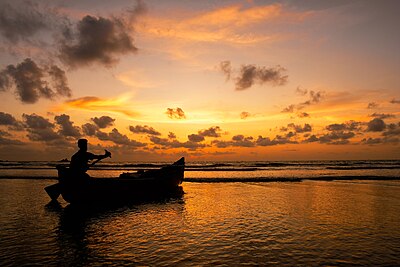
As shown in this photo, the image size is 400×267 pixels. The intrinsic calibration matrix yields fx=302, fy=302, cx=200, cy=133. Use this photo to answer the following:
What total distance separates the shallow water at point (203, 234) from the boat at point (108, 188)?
36.9 inches

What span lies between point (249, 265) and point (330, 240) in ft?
11.6

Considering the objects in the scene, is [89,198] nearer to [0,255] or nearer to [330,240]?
[0,255]

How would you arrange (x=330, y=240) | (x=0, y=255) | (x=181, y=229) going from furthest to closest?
1. (x=181, y=229)
2. (x=330, y=240)
3. (x=0, y=255)

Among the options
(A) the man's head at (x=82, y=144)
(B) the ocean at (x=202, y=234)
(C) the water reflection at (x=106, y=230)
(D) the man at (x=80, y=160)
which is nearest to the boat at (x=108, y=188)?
(D) the man at (x=80, y=160)

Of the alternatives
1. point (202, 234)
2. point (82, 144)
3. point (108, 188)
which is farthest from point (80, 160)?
point (202, 234)

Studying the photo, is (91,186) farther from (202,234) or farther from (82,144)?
(202,234)

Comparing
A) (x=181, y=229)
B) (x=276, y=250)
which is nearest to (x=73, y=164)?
(x=181, y=229)

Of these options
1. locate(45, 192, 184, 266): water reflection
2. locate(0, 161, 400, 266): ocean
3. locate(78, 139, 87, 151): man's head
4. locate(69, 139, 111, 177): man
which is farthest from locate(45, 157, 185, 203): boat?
locate(78, 139, 87, 151): man's head

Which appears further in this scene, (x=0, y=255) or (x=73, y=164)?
(x=73, y=164)

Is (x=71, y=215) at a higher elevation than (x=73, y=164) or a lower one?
lower

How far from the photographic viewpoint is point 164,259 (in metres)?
7.48

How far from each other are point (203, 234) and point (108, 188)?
8869 millimetres

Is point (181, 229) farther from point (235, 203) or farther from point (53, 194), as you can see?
point (53, 194)

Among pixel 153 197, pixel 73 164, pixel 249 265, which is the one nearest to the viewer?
pixel 249 265
